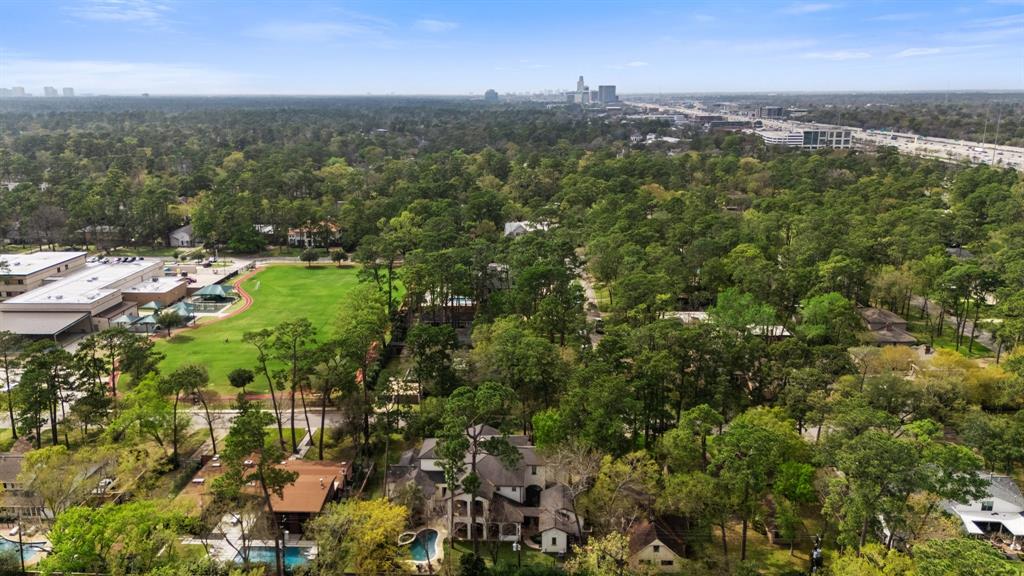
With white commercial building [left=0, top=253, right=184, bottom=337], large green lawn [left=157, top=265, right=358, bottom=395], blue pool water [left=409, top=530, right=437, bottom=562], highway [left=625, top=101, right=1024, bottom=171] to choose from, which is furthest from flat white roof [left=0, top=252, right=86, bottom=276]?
highway [left=625, top=101, right=1024, bottom=171]

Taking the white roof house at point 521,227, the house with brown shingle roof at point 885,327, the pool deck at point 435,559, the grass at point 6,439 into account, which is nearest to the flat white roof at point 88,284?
the grass at point 6,439

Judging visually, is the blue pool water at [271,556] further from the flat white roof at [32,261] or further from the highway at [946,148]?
the highway at [946,148]

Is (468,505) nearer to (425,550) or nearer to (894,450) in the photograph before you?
(425,550)

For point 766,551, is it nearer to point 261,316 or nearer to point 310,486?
point 310,486

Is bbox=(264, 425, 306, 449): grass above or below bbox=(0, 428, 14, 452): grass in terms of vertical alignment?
below

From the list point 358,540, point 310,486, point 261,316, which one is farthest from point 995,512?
point 261,316

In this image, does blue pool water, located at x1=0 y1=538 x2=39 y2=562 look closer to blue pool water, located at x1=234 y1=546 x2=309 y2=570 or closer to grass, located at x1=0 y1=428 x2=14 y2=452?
blue pool water, located at x1=234 y1=546 x2=309 y2=570
